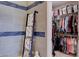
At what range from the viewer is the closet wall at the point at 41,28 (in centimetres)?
158

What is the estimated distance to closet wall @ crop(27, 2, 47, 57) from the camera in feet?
5.17

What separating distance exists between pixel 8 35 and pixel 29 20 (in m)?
0.47

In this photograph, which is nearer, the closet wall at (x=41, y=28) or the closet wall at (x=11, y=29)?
the closet wall at (x=41, y=28)

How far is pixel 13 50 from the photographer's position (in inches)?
77.0

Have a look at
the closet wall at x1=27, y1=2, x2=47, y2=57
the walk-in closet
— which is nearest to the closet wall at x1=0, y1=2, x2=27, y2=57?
the closet wall at x1=27, y1=2, x2=47, y2=57

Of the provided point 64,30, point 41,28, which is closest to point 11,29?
point 41,28

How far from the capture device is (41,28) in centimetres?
168

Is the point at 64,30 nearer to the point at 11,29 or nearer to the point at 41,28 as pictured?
the point at 41,28

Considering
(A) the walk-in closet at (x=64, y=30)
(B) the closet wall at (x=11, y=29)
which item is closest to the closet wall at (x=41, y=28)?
(A) the walk-in closet at (x=64, y=30)

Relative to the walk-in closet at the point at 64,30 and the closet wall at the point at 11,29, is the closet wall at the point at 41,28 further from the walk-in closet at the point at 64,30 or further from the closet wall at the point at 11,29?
the closet wall at the point at 11,29

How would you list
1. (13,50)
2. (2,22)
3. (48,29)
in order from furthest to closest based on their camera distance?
1. (13,50)
2. (2,22)
3. (48,29)

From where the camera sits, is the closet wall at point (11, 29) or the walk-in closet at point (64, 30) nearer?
the walk-in closet at point (64, 30)

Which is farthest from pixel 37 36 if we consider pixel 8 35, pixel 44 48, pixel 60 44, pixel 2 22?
pixel 2 22

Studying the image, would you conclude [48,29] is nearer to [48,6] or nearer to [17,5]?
[48,6]
